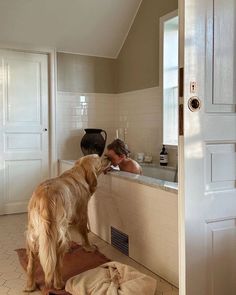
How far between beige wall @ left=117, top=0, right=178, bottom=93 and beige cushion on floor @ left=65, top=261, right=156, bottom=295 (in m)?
2.47

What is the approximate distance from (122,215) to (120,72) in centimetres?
260

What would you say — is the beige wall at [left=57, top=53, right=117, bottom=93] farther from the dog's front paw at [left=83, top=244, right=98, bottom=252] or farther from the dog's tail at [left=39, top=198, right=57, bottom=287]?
the dog's tail at [left=39, top=198, right=57, bottom=287]

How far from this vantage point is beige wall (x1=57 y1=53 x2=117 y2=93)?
466cm

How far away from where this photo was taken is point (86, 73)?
482 centimetres

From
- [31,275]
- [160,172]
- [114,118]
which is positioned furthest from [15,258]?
[114,118]

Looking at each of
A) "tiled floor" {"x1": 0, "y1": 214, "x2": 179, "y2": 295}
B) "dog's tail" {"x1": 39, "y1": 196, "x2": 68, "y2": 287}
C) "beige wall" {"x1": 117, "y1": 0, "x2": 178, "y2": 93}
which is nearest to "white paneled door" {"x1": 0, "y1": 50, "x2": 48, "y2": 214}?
"tiled floor" {"x1": 0, "y1": 214, "x2": 179, "y2": 295}

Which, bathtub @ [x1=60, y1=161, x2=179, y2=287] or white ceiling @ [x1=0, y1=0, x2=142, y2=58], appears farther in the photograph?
white ceiling @ [x1=0, y1=0, x2=142, y2=58]

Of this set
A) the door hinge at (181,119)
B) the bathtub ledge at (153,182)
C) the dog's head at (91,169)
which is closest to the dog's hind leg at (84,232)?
the dog's head at (91,169)

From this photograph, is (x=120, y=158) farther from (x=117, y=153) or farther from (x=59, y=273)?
(x=59, y=273)

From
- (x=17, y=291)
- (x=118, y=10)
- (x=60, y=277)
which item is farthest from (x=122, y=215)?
(x=118, y=10)

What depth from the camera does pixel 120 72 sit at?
4930 mm

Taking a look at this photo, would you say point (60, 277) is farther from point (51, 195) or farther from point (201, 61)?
point (201, 61)

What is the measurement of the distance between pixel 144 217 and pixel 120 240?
47 cm

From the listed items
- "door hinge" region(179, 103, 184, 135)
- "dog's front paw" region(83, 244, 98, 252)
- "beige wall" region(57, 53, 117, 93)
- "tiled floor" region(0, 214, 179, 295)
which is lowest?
"tiled floor" region(0, 214, 179, 295)
